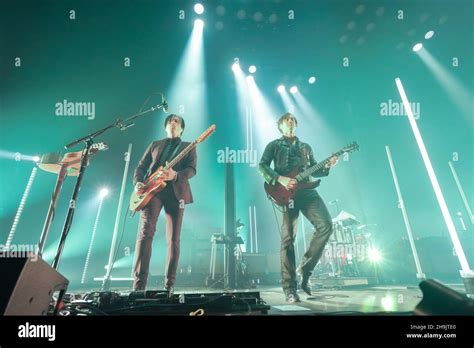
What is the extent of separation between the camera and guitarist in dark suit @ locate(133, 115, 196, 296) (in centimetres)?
319

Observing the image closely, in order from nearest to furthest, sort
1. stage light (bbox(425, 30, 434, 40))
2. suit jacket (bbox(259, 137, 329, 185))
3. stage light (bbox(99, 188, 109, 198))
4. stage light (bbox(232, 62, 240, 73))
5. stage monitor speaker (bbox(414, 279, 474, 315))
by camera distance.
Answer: stage monitor speaker (bbox(414, 279, 474, 315)), suit jacket (bbox(259, 137, 329, 185)), stage light (bbox(425, 30, 434, 40)), stage light (bbox(232, 62, 240, 73)), stage light (bbox(99, 188, 109, 198))

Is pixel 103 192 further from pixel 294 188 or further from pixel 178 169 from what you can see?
pixel 294 188

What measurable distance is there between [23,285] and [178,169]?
8.48 ft

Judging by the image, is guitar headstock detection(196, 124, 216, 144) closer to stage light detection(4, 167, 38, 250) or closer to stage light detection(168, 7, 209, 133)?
stage light detection(168, 7, 209, 133)

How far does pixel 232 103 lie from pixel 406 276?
5527 mm

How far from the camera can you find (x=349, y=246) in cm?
627

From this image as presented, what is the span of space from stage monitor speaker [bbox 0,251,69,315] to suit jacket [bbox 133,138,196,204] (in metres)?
2.15

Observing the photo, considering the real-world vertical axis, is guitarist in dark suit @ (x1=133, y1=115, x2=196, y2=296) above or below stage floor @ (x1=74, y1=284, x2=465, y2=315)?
above

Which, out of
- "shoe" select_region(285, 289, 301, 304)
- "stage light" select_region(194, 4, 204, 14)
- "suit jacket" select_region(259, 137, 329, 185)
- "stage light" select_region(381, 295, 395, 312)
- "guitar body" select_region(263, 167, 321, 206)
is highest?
"stage light" select_region(194, 4, 204, 14)

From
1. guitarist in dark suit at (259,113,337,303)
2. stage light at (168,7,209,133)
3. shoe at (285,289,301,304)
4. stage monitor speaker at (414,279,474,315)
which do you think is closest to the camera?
stage monitor speaker at (414,279,474,315)

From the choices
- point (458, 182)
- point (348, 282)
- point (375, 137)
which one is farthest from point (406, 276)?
point (375, 137)

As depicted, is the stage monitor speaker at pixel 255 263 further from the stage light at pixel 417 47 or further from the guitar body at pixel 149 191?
the stage light at pixel 417 47

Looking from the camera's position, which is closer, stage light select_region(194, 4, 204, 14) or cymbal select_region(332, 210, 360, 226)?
stage light select_region(194, 4, 204, 14)

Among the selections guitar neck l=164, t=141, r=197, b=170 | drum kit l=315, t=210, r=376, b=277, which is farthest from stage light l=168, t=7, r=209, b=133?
drum kit l=315, t=210, r=376, b=277
